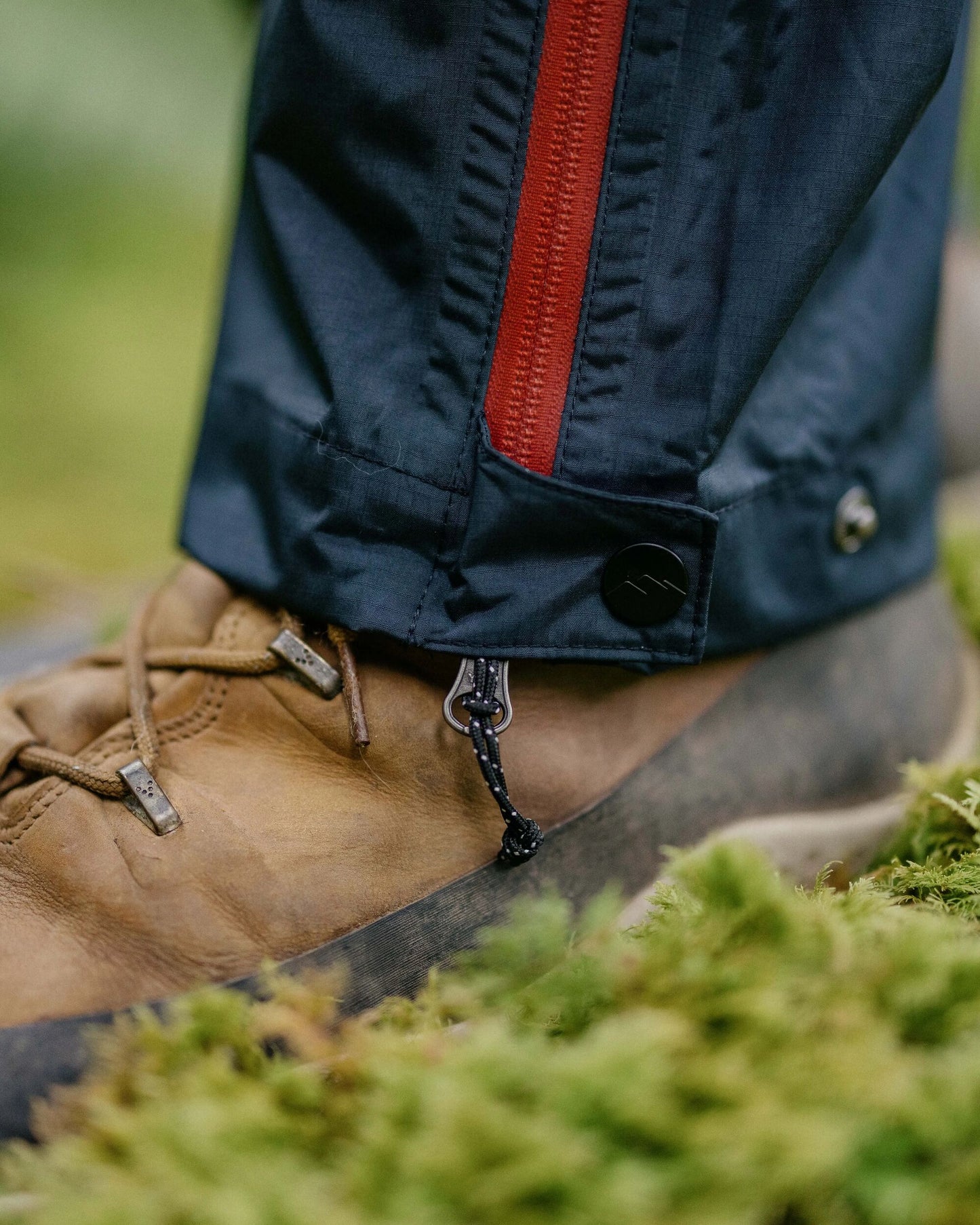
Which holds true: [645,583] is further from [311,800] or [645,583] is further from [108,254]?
[108,254]

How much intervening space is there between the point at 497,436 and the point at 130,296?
2.86 metres

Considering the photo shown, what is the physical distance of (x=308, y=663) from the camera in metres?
0.81

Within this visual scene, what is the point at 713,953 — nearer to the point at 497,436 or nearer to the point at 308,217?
the point at 497,436

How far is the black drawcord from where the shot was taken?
0.77 meters

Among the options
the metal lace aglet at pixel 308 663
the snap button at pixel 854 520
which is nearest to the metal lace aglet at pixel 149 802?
the metal lace aglet at pixel 308 663

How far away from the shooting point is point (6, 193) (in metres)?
3.16

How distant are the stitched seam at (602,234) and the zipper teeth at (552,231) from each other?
23 mm

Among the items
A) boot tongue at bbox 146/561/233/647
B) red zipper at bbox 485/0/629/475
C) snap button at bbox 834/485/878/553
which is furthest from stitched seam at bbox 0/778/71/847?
snap button at bbox 834/485/878/553

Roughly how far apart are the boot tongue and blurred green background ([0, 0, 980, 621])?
3.65 ft

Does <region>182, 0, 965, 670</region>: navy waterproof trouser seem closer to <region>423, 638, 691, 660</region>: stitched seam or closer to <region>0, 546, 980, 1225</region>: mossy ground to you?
<region>423, 638, 691, 660</region>: stitched seam

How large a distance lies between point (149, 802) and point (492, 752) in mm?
251

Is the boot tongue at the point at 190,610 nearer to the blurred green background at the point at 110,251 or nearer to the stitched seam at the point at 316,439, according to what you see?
the stitched seam at the point at 316,439


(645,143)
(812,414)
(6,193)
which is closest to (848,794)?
(812,414)

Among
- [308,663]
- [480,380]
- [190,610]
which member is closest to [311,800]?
[308,663]
